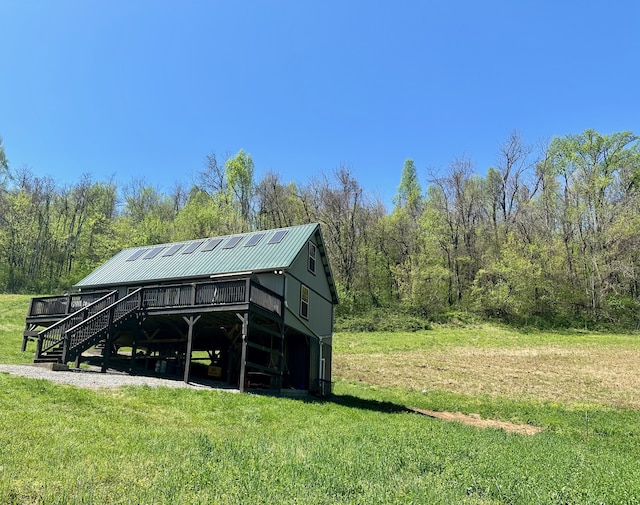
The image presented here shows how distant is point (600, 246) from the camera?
37.0 metres

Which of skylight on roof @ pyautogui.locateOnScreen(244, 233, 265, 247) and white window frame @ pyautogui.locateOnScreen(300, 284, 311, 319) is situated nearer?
white window frame @ pyautogui.locateOnScreen(300, 284, 311, 319)

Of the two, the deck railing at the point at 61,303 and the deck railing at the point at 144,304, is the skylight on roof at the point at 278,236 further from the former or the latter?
the deck railing at the point at 61,303

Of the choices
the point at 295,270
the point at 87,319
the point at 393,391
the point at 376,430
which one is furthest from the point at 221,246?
the point at 376,430

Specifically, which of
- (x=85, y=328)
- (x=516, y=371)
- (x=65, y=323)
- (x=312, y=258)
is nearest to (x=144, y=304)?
(x=85, y=328)

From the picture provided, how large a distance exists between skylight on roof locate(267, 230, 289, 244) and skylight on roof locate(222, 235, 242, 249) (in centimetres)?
184

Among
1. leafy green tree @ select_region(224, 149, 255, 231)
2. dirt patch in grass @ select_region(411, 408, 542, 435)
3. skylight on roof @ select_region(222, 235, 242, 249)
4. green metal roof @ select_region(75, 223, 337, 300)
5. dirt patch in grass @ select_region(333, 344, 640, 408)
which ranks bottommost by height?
dirt patch in grass @ select_region(411, 408, 542, 435)

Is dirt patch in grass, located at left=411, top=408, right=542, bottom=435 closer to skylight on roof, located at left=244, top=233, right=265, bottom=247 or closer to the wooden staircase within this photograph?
skylight on roof, located at left=244, top=233, right=265, bottom=247

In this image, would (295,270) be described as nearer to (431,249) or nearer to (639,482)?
(639,482)

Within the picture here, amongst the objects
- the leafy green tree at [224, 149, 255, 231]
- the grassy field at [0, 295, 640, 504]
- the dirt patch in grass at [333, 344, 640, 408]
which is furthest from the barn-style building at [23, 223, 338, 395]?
the leafy green tree at [224, 149, 255, 231]

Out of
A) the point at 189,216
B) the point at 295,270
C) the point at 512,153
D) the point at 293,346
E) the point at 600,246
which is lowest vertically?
the point at 293,346

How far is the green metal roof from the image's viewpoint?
18.7 meters

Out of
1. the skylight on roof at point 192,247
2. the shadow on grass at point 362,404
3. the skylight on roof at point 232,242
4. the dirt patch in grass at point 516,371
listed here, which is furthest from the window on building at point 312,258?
the dirt patch in grass at point 516,371

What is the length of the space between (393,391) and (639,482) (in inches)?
559

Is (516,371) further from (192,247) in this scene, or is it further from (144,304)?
(144,304)
